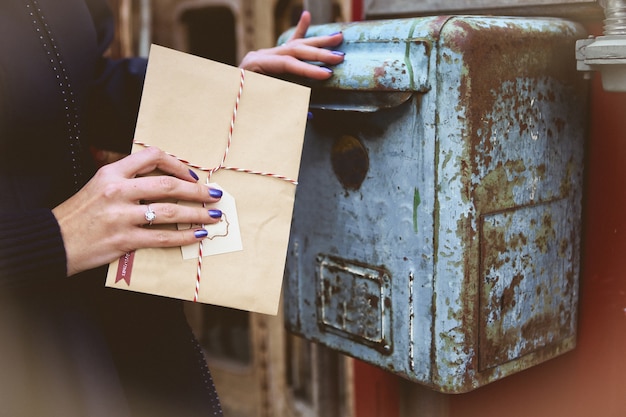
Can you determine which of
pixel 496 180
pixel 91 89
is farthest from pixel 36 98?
pixel 496 180

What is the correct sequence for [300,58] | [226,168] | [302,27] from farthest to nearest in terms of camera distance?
[302,27], [300,58], [226,168]

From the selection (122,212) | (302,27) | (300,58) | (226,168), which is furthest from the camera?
(302,27)

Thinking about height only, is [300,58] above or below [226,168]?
above

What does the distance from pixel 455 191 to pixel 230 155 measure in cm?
39

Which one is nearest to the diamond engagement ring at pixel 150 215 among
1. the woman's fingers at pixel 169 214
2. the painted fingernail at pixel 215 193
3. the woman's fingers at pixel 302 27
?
the woman's fingers at pixel 169 214

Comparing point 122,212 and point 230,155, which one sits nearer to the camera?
point 122,212

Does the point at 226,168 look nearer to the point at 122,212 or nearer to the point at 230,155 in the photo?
the point at 230,155

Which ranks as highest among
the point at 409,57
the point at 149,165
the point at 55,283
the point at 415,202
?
the point at 409,57

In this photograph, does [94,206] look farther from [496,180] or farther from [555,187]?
[555,187]

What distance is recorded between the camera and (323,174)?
56.9 inches

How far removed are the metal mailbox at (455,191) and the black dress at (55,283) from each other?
1.34 ft

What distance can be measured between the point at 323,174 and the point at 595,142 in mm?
568

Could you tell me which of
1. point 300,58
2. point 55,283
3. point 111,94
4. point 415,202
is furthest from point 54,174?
point 415,202

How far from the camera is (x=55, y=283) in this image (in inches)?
45.6
